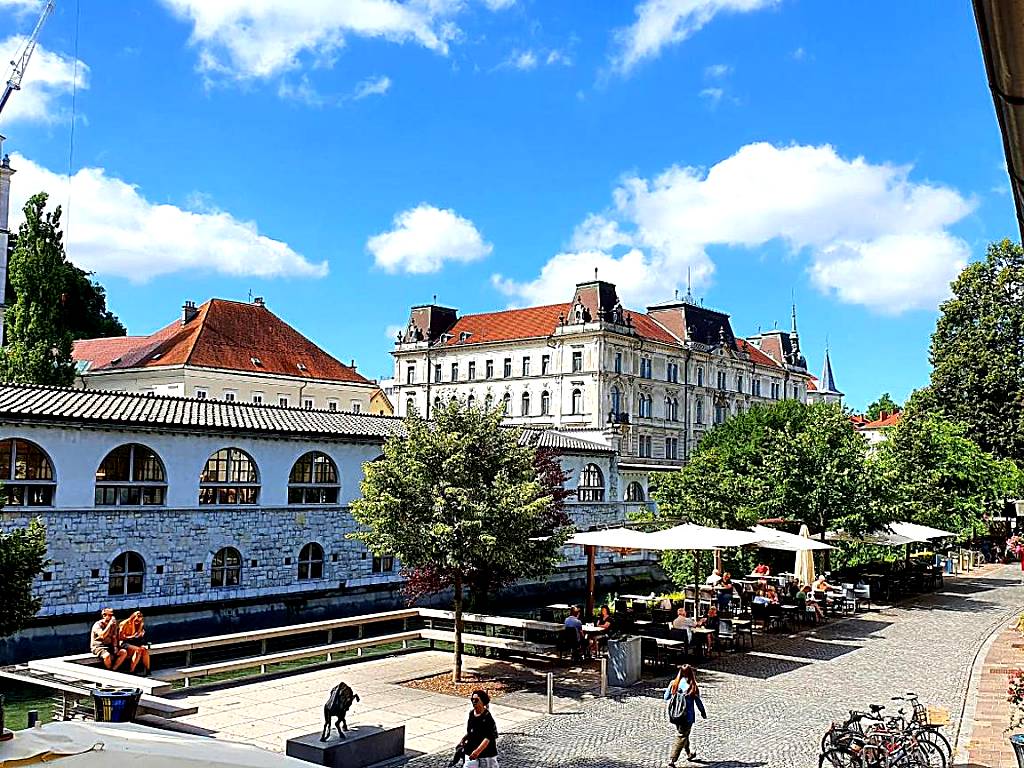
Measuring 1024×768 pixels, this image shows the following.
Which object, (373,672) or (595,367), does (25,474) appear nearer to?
(373,672)

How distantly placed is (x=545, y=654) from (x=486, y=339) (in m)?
64.4

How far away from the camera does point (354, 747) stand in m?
13.4

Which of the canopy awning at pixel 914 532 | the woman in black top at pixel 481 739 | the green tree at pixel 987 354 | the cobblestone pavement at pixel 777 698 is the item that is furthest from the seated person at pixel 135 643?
the green tree at pixel 987 354

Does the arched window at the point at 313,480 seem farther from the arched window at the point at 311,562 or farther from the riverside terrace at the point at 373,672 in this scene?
the riverside terrace at the point at 373,672

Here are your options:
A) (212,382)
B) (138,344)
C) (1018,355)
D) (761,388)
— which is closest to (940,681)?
(1018,355)

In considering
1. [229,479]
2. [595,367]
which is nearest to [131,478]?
[229,479]

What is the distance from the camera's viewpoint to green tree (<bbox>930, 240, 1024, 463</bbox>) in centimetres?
5462

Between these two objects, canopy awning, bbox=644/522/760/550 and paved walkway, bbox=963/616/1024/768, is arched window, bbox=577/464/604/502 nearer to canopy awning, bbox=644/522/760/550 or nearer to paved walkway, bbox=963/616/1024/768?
paved walkway, bbox=963/616/1024/768

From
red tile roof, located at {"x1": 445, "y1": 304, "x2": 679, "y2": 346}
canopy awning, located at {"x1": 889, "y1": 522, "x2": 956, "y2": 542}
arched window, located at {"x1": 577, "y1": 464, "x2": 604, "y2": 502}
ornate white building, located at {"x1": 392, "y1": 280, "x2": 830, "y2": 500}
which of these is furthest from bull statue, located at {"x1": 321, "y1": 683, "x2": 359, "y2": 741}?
red tile roof, located at {"x1": 445, "y1": 304, "x2": 679, "y2": 346}

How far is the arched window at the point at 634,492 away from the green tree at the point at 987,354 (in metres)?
18.3

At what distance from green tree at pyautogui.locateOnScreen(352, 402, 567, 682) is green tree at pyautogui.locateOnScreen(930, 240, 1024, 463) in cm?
4100

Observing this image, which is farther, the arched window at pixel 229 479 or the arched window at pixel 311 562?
the arched window at pixel 311 562

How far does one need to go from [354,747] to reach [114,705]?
3194mm

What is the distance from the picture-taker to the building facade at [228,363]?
66438mm
